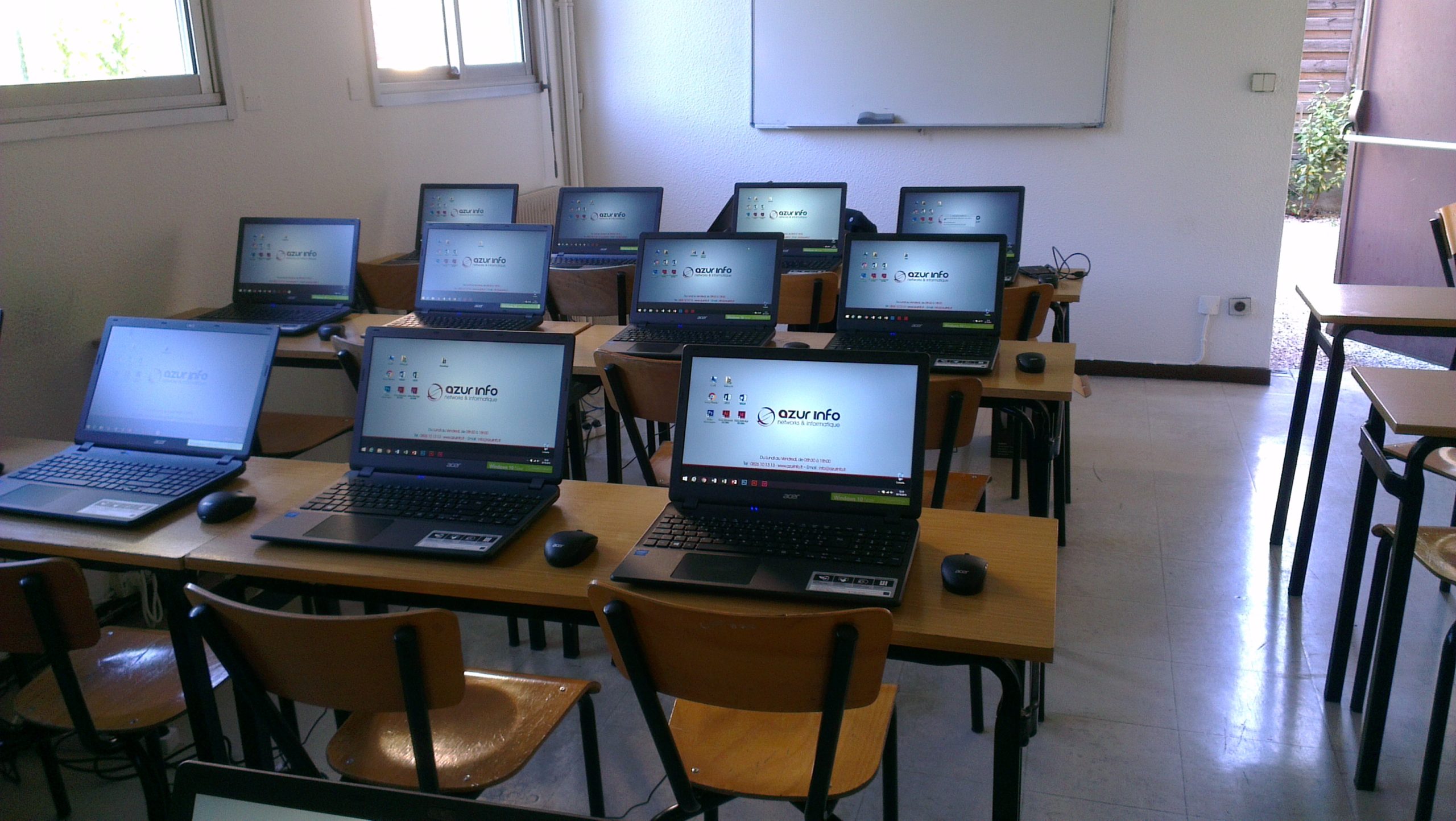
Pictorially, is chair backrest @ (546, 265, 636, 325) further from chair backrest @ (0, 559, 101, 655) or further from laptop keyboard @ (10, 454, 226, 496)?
chair backrest @ (0, 559, 101, 655)

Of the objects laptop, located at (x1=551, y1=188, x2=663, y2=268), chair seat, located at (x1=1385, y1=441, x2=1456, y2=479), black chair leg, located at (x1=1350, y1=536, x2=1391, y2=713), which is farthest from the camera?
laptop, located at (x1=551, y1=188, x2=663, y2=268)

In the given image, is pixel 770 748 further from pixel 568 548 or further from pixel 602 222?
pixel 602 222

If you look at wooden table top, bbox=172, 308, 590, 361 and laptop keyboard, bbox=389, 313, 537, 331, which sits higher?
laptop keyboard, bbox=389, 313, 537, 331

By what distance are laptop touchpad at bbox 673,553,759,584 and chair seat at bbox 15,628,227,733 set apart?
2.85ft

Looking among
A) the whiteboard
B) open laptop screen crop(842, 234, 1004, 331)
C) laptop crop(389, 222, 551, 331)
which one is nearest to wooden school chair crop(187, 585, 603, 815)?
open laptop screen crop(842, 234, 1004, 331)

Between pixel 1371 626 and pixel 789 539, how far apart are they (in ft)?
4.93

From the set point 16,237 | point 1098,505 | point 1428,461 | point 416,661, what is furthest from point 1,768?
point 1428,461

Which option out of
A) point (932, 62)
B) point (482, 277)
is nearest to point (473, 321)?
point (482, 277)

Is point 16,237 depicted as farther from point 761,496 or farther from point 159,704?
point 761,496

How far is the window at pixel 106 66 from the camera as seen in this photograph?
294cm

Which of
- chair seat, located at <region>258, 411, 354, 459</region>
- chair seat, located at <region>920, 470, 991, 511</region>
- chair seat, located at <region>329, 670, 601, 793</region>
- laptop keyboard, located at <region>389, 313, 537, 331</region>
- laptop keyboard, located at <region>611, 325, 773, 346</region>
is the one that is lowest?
chair seat, located at <region>329, 670, 601, 793</region>

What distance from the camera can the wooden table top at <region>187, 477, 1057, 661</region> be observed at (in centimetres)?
147

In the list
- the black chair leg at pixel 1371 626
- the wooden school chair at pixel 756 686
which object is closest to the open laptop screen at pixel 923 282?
the black chair leg at pixel 1371 626

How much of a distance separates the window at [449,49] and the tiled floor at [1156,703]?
260cm
